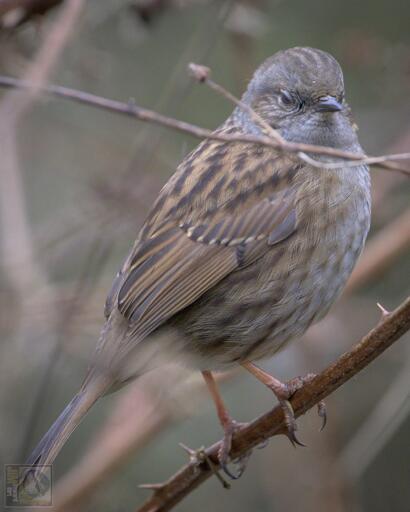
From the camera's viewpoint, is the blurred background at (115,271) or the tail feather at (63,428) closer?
the tail feather at (63,428)

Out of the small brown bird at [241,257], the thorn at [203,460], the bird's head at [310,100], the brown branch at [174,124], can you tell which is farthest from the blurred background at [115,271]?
the brown branch at [174,124]

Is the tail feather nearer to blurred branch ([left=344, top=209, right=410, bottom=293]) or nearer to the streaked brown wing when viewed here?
the streaked brown wing

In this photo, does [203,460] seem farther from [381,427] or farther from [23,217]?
[23,217]

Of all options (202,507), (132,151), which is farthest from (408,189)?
(202,507)

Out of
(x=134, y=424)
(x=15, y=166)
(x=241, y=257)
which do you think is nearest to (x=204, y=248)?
(x=241, y=257)

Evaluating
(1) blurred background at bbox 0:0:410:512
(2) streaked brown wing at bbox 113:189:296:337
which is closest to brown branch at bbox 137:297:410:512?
(1) blurred background at bbox 0:0:410:512

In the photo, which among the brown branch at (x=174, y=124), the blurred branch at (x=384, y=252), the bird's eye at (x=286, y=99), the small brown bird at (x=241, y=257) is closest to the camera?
the brown branch at (x=174, y=124)

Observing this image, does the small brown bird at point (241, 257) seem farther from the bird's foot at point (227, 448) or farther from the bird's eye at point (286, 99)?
the bird's eye at point (286, 99)
